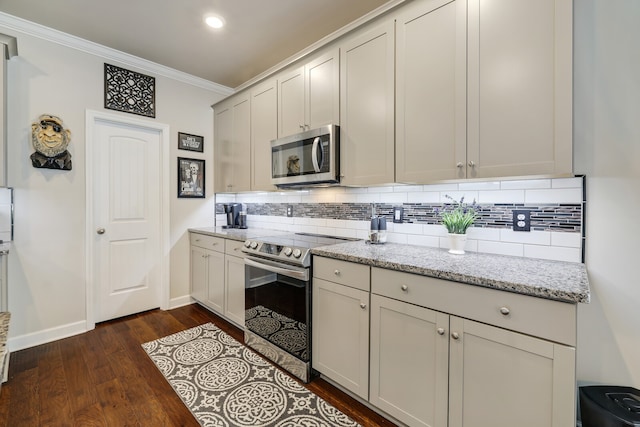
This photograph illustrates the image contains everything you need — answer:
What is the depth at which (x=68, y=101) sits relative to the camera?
2.61m

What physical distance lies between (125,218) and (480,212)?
3339 millimetres

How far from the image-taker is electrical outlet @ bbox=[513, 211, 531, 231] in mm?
1628

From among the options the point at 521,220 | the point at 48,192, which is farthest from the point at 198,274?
the point at 521,220

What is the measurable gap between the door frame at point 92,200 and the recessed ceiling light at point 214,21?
52.5 inches

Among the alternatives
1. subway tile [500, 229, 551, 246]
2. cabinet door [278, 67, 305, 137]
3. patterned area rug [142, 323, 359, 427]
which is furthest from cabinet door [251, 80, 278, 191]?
subway tile [500, 229, 551, 246]

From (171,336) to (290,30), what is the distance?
2.97 m

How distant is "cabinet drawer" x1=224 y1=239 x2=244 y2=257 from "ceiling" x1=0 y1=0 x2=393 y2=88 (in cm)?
187

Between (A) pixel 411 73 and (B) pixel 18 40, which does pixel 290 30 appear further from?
(B) pixel 18 40

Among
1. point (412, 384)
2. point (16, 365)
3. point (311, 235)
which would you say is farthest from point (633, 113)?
Answer: point (16, 365)

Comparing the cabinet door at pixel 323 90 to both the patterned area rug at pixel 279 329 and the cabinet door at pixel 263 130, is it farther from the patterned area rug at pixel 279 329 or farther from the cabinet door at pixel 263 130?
the patterned area rug at pixel 279 329

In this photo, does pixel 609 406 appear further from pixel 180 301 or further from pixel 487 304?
pixel 180 301

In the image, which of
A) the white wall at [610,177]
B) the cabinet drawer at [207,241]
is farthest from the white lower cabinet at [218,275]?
the white wall at [610,177]

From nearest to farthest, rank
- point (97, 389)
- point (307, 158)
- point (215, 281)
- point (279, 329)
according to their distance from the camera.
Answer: point (97, 389) < point (279, 329) < point (307, 158) < point (215, 281)

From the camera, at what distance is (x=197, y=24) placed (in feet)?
7.75
